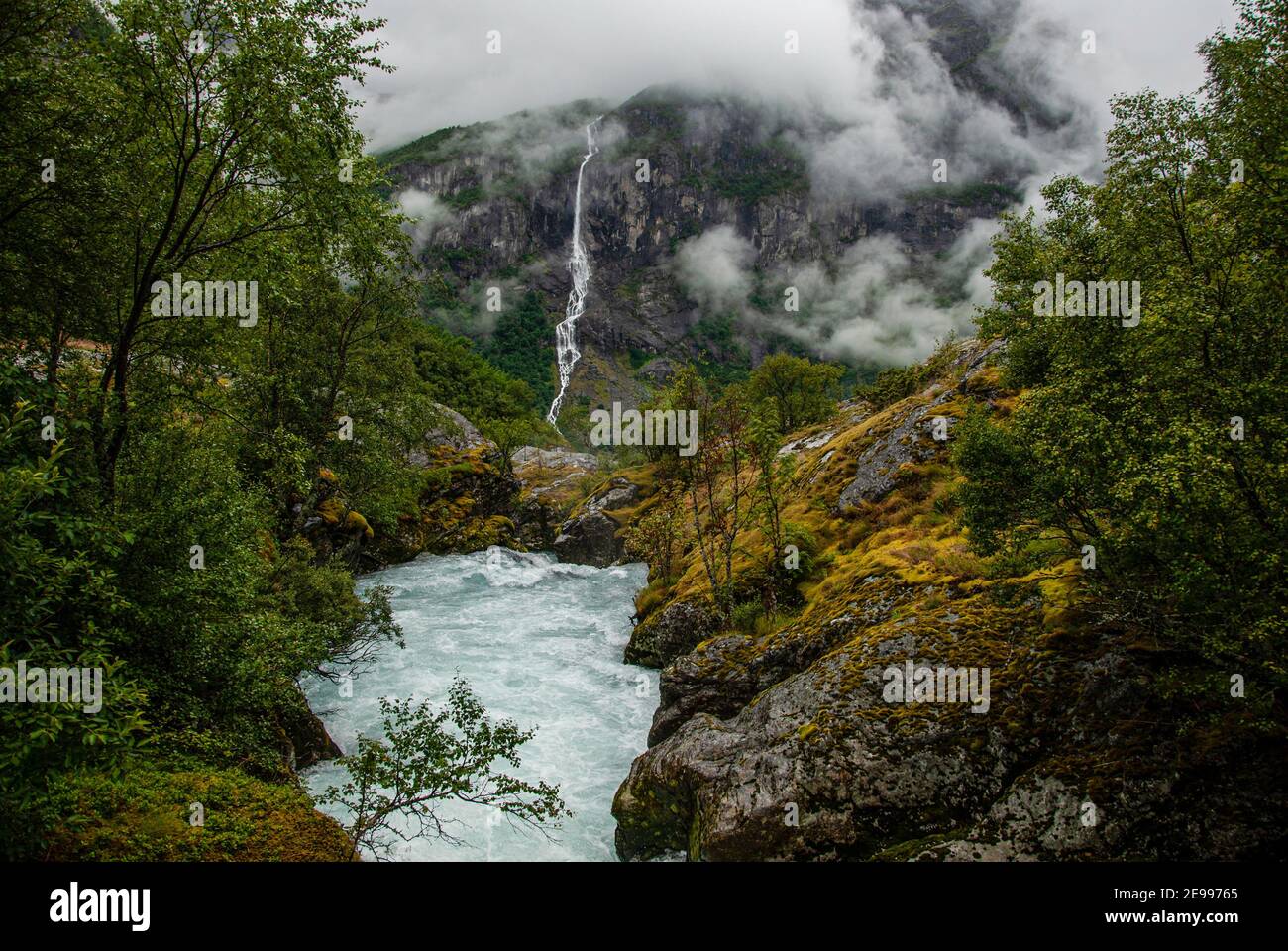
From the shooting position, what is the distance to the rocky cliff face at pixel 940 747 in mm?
8602

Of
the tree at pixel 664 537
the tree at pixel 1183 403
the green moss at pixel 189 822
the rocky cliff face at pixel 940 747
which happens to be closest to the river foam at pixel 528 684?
the rocky cliff face at pixel 940 747

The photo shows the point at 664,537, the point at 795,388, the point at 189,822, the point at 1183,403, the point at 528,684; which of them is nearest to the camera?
the point at 1183,403

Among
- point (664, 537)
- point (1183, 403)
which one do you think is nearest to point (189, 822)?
point (1183, 403)

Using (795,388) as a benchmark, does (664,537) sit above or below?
below

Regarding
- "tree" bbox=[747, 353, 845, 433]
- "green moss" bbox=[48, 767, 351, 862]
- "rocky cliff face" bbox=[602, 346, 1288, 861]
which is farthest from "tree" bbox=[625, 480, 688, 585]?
"tree" bbox=[747, 353, 845, 433]

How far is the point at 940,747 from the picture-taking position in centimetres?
1066

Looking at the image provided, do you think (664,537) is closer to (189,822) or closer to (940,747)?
(940,747)

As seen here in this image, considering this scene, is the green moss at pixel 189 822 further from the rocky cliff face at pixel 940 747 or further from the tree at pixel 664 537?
the tree at pixel 664 537

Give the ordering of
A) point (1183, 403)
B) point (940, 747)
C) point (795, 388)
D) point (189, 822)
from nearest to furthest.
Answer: point (1183, 403), point (189, 822), point (940, 747), point (795, 388)

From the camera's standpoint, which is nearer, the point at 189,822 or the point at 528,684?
the point at 189,822

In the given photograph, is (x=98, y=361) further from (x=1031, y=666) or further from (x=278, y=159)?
(x=1031, y=666)

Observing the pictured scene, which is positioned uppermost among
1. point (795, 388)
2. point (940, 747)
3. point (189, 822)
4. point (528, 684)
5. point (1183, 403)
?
point (795, 388)

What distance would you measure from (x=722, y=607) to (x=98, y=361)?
1841 centimetres
